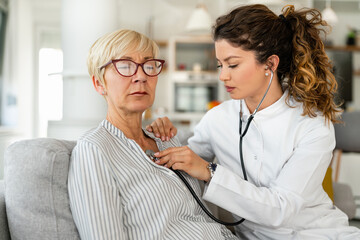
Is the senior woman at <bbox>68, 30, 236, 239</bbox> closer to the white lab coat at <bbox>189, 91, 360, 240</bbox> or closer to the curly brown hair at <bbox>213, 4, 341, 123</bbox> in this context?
the white lab coat at <bbox>189, 91, 360, 240</bbox>

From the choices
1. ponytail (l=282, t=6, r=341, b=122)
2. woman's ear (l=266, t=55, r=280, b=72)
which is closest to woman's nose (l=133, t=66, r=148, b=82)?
woman's ear (l=266, t=55, r=280, b=72)

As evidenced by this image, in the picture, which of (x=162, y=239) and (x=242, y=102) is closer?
(x=162, y=239)

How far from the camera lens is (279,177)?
1349 mm

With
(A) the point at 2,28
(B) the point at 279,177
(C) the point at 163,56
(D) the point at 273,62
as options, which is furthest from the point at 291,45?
(C) the point at 163,56

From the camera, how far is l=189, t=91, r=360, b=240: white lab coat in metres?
1.29

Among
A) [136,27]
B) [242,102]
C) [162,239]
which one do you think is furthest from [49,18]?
[162,239]

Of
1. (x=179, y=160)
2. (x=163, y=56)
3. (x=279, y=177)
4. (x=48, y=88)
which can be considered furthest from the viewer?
(x=163, y=56)

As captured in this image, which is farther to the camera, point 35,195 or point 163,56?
point 163,56

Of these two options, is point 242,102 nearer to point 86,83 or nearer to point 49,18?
point 86,83

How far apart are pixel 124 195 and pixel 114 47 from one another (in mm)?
472

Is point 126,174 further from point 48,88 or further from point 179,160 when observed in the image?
point 48,88

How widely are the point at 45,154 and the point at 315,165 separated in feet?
2.97

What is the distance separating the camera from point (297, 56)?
1456mm

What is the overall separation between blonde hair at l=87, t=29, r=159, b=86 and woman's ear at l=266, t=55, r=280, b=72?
1.54ft
